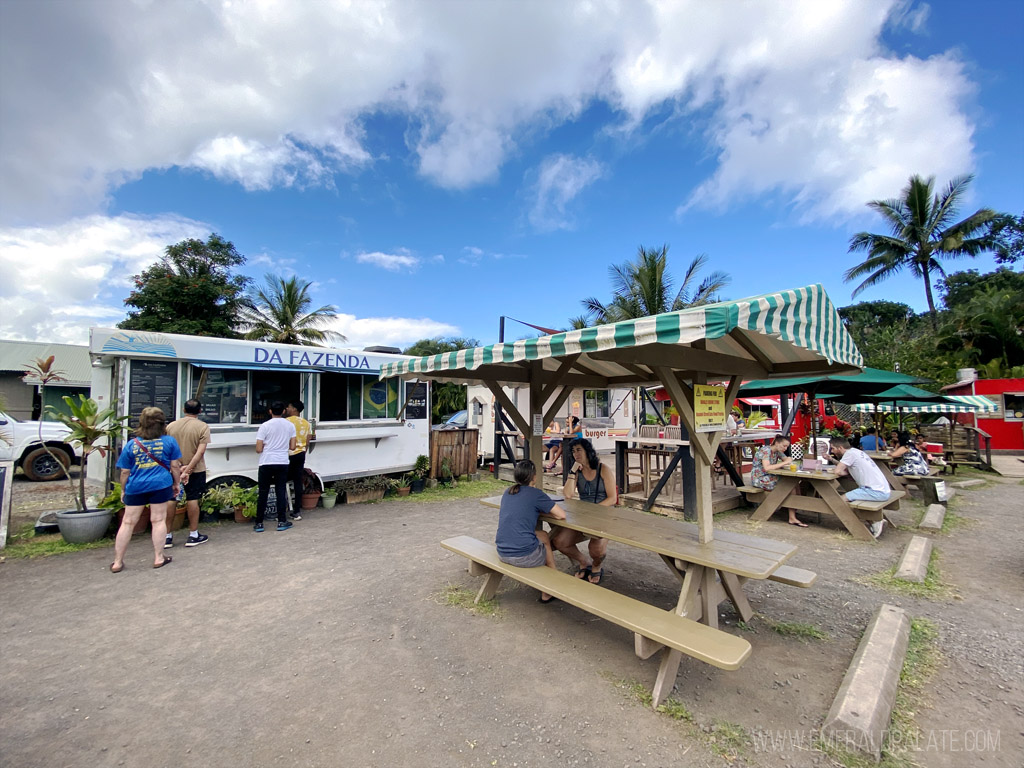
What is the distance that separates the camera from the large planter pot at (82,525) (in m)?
5.24

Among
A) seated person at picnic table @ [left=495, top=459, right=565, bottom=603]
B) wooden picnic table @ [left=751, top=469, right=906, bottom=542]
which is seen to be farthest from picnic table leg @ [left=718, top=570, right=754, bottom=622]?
wooden picnic table @ [left=751, top=469, right=906, bottom=542]

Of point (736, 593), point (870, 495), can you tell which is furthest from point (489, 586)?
point (870, 495)

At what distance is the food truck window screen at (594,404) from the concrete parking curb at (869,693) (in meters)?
9.43

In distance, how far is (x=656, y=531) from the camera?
358 cm

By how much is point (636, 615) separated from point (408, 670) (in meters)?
1.39

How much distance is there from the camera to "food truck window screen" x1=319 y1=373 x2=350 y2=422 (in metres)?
7.69

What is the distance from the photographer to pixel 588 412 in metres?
12.6

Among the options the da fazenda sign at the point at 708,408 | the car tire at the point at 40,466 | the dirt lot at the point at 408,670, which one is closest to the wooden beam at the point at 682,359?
the da fazenda sign at the point at 708,408

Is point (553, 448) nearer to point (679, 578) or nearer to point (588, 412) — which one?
point (588, 412)

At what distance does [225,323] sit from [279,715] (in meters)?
19.4

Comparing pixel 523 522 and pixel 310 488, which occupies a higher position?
pixel 523 522

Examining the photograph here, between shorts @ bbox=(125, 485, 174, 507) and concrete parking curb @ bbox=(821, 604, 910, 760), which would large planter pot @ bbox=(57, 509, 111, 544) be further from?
concrete parking curb @ bbox=(821, 604, 910, 760)

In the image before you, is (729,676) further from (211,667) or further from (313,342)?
(313,342)

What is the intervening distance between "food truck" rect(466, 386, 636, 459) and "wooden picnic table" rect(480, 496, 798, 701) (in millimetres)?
8293
